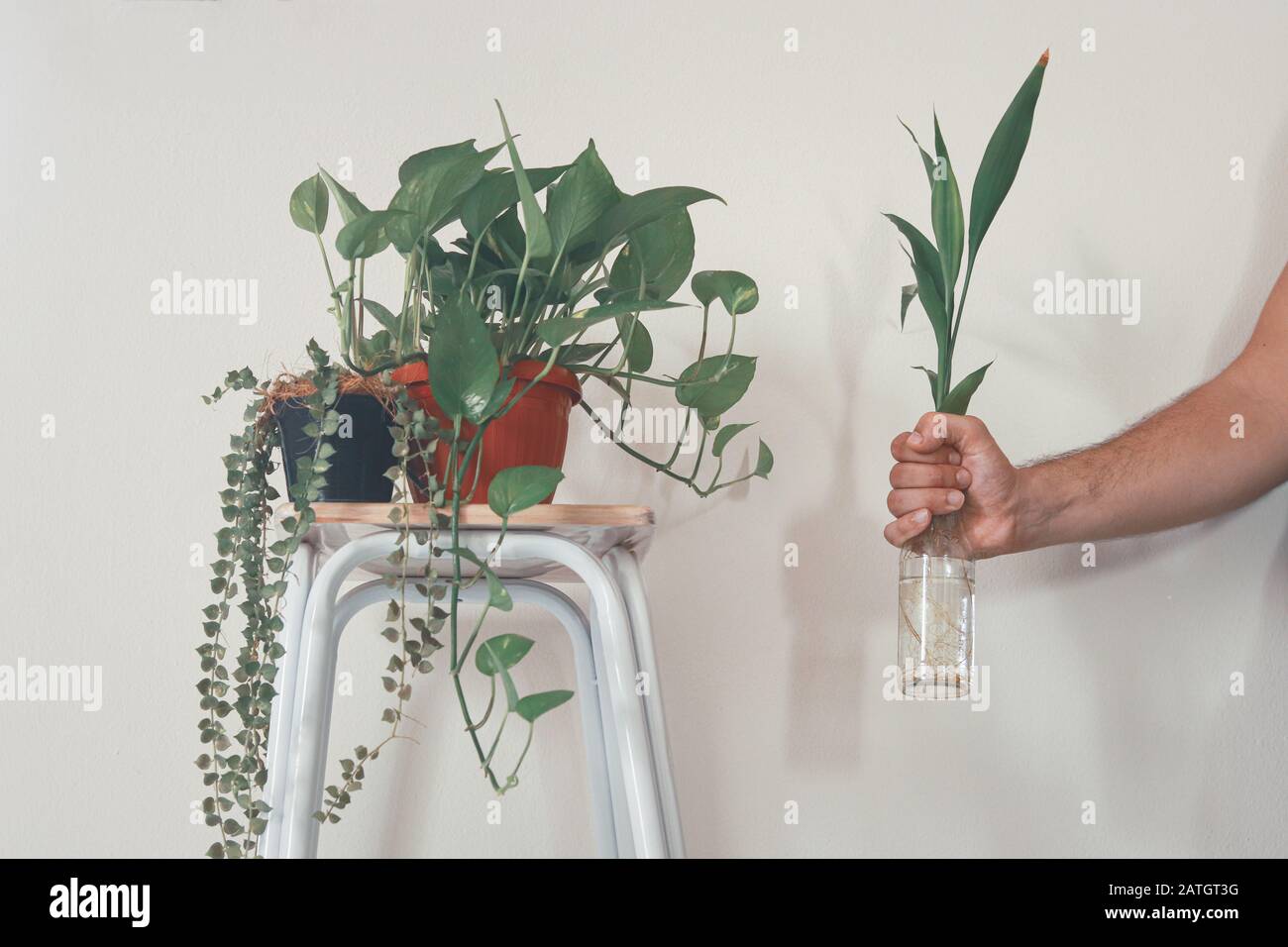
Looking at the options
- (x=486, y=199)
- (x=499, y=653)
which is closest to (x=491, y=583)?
(x=499, y=653)

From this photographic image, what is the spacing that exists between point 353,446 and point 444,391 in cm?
13

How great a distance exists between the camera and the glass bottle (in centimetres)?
89

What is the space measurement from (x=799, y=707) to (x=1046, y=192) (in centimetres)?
66

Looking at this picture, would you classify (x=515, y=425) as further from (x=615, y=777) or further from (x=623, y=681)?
(x=615, y=777)

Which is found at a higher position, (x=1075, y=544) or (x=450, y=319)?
(x=450, y=319)

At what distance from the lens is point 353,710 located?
1.19 metres

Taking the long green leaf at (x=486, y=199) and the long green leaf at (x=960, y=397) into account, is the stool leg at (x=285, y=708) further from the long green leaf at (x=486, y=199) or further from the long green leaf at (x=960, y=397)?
the long green leaf at (x=960, y=397)

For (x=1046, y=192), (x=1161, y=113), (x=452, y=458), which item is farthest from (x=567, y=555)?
(x=1161, y=113)

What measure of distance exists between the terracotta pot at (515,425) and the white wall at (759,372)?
0.35 m

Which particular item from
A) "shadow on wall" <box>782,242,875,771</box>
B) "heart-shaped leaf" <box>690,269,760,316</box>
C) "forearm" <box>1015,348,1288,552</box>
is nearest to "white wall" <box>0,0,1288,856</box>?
"shadow on wall" <box>782,242,875,771</box>

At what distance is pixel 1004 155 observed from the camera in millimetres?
880
